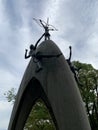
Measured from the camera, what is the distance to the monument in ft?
40.3

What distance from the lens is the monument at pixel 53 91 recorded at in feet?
40.3

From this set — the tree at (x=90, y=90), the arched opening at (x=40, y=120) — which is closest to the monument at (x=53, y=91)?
the arched opening at (x=40, y=120)

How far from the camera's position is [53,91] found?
42.6 feet

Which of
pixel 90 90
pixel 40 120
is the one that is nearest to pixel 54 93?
pixel 40 120

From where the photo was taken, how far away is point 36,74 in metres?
14.0

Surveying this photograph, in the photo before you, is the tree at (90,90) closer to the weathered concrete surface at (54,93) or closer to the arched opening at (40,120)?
the arched opening at (40,120)

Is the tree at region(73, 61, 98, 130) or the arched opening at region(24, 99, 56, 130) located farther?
the tree at region(73, 61, 98, 130)

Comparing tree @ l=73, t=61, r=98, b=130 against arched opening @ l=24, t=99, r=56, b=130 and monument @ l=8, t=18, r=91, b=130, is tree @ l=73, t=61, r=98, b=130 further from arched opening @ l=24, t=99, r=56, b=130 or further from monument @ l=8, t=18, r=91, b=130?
monument @ l=8, t=18, r=91, b=130

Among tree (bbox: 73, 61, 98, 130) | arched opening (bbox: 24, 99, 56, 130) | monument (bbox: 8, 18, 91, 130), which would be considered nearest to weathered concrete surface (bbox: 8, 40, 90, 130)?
monument (bbox: 8, 18, 91, 130)

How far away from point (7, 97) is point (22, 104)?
52.9 feet

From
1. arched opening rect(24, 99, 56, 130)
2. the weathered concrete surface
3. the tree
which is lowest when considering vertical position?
the weathered concrete surface

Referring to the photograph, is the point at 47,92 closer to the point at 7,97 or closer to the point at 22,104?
the point at 22,104

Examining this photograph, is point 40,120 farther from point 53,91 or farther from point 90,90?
point 53,91

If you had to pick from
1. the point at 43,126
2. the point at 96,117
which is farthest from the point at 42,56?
the point at 96,117
